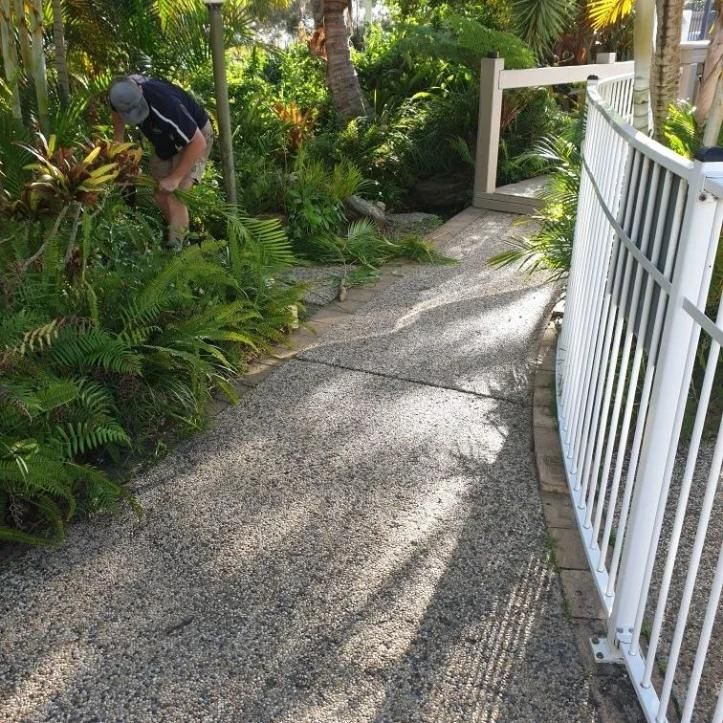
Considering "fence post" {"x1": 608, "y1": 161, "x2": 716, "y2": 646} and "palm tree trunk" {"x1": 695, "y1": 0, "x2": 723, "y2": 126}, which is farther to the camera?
"palm tree trunk" {"x1": 695, "y1": 0, "x2": 723, "y2": 126}

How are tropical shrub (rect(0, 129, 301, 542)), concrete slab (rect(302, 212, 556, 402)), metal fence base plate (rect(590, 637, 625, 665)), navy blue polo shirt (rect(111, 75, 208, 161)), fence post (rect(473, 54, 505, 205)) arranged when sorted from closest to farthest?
1. metal fence base plate (rect(590, 637, 625, 665))
2. tropical shrub (rect(0, 129, 301, 542))
3. concrete slab (rect(302, 212, 556, 402))
4. navy blue polo shirt (rect(111, 75, 208, 161))
5. fence post (rect(473, 54, 505, 205))

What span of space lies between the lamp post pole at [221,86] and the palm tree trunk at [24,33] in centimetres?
124

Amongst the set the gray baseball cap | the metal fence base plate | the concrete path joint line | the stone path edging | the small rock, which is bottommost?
the concrete path joint line

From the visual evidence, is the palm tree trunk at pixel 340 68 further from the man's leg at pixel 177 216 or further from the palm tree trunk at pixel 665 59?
the palm tree trunk at pixel 665 59

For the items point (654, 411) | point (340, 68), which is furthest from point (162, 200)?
point (340, 68)

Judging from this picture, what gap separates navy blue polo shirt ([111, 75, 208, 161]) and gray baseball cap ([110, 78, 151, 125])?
0.30ft

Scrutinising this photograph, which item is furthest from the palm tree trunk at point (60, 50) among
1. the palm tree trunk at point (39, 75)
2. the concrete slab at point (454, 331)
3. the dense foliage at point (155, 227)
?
the concrete slab at point (454, 331)

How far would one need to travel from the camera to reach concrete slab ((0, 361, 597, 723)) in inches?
104

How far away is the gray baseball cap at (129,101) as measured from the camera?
5.46 metres

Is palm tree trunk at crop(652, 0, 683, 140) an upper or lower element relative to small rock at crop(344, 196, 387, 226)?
upper

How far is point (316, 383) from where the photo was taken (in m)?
5.02

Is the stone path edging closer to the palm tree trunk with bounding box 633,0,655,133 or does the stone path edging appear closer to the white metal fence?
the white metal fence

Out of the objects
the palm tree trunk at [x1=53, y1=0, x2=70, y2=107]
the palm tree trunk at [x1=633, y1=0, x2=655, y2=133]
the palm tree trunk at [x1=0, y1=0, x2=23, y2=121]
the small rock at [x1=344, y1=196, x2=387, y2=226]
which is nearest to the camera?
the palm tree trunk at [x1=633, y1=0, x2=655, y2=133]

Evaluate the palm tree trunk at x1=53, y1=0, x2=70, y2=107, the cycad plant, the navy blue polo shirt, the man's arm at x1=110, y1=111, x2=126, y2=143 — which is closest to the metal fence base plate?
the cycad plant
